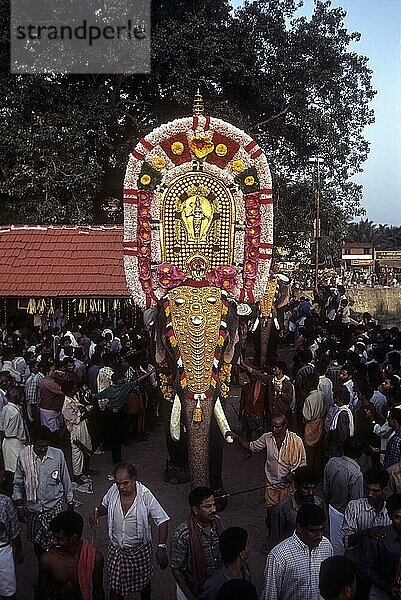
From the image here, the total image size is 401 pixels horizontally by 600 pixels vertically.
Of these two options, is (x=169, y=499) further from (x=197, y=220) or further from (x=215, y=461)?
(x=197, y=220)

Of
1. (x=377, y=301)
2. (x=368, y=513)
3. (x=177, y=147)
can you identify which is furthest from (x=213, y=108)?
(x=368, y=513)

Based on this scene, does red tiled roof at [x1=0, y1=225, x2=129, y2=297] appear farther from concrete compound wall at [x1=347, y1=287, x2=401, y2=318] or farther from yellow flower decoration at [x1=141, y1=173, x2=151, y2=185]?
concrete compound wall at [x1=347, y1=287, x2=401, y2=318]

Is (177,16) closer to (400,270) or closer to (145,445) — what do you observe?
(145,445)

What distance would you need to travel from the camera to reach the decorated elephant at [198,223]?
6.70 meters

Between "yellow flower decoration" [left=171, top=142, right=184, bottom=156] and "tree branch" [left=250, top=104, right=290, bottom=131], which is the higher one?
"tree branch" [left=250, top=104, right=290, bottom=131]

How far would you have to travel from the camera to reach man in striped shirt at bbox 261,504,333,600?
359 centimetres

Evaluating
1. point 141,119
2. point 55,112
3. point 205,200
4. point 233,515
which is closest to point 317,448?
point 233,515

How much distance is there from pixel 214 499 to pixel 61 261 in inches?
393

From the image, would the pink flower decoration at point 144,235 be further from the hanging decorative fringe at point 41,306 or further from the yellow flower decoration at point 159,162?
the hanging decorative fringe at point 41,306

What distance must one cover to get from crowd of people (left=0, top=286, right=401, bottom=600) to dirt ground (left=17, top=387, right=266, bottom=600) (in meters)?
0.24

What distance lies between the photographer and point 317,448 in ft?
22.9

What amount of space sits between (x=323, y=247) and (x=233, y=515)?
19.8 m

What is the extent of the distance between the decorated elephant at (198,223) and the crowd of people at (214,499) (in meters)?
1.10

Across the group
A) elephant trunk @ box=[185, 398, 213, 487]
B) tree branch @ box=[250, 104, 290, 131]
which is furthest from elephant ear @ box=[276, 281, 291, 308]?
tree branch @ box=[250, 104, 290, 131]
